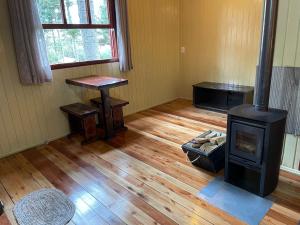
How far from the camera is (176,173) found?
2.41 m

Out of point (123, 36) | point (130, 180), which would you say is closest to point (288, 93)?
point (130, 180)

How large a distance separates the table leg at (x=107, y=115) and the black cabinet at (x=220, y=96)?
1.93 m

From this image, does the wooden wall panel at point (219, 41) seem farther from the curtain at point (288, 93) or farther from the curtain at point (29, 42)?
the curtain at point (29, 42)

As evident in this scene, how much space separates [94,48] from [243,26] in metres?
2.52

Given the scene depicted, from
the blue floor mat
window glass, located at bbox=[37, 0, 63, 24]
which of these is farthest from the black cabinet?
window glass, located at bbox=[37, 0, 63, 24]

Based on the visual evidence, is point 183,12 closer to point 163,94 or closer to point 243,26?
point 243,26

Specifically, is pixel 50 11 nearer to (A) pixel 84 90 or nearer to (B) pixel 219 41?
(A) pixel 84 90

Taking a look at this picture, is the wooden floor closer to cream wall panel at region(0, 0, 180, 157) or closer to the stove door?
cream wall panel at region(0, 0, 180, 157)

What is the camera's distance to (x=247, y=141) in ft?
6.48

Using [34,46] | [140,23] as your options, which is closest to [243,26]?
[140,23]

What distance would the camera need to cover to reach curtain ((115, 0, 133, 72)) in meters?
3.56

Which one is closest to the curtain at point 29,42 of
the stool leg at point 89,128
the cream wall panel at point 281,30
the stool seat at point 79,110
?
the stool seat at point 79,110

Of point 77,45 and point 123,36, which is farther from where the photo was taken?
point 123,36

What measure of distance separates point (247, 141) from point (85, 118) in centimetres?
205
